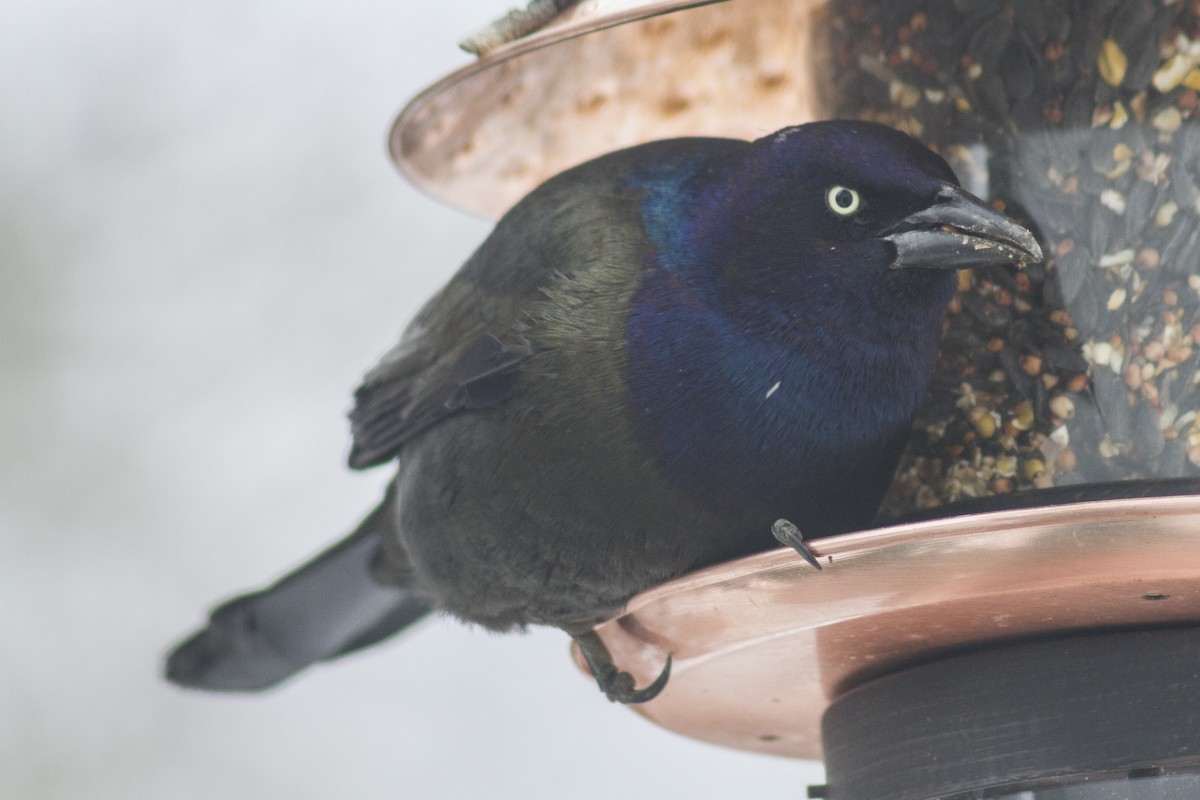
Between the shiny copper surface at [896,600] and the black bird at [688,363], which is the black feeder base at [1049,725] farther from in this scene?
the black bird at [688,363]

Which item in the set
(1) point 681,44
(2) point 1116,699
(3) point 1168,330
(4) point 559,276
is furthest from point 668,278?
(2) point 1116,699

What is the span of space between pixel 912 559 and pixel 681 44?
1.32 metres

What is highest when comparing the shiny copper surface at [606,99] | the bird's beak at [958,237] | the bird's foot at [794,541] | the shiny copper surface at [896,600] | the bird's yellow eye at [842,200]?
the shiny copper surface at [606,99]

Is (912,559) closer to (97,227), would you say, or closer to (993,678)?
(993,678)

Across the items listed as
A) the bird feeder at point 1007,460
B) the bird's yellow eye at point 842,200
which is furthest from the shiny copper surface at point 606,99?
the bird's yellow eye at point 842,200

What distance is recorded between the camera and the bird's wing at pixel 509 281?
3221mm

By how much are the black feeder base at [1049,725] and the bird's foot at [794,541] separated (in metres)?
0.42

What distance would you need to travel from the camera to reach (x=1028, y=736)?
2631mm

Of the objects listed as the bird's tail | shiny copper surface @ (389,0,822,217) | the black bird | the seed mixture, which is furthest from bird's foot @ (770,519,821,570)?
the bird's tail

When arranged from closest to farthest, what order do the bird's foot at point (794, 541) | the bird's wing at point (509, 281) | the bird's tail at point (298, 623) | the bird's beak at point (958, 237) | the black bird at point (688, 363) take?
the bird's foot at point (794, 541) → the bird's beak at point (958, 237) → the black bird at point (688, 363) → the bird's wing at point (509, 281) → the bird's tail at point (298, 623)

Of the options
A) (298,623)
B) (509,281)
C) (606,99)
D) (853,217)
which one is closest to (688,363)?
(853,217)

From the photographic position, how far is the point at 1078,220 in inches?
112

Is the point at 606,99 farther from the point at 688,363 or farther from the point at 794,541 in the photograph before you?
the point at 794,541

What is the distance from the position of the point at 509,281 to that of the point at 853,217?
712mm
